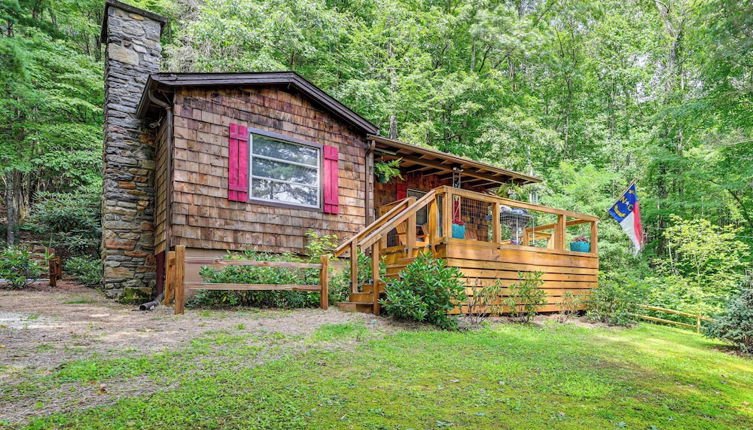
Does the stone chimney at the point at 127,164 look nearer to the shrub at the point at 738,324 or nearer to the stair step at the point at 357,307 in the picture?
the stair step at the point at 357,307

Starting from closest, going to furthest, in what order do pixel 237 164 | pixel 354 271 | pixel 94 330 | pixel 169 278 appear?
pixel 94 330 < pixel 169 278 < pixel 354 271 < pixel 237 164

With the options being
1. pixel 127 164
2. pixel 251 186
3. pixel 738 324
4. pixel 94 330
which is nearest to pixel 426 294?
pixel 94 330

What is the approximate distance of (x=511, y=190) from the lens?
12.9 metres

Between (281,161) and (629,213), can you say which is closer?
(281,161)

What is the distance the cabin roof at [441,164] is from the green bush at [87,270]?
23.9ft

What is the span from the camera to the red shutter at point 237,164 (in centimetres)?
792

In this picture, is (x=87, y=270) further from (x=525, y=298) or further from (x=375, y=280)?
(x=525, y=298)

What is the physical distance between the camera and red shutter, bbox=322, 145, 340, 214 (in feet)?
29.5

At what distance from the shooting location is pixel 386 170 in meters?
10.4

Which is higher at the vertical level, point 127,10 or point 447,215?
point 127,10

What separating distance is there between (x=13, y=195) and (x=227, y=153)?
39.0 feet

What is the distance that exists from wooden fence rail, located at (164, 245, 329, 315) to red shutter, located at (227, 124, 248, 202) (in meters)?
1.30

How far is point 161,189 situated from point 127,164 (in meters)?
1.24

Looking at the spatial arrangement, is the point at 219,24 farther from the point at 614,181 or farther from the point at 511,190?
the point at 614,181
